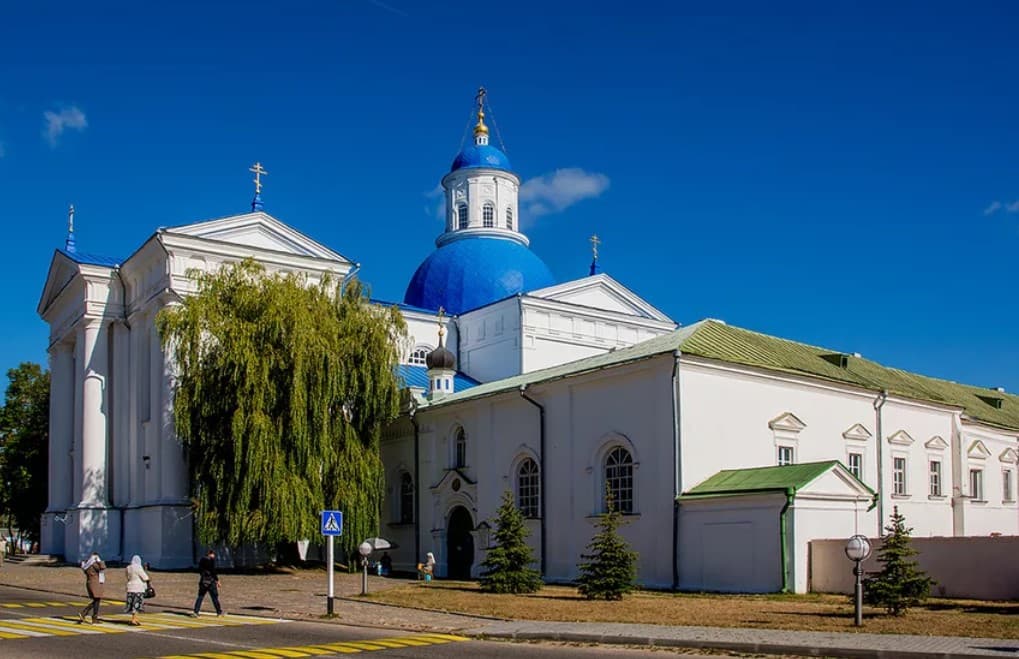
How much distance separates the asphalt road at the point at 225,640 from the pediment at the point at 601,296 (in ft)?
91.6

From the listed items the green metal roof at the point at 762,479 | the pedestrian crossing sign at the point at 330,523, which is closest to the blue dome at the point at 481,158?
the green metal roof at the point at 762,479

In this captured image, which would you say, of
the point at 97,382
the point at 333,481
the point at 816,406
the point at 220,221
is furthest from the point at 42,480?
the point at 816,406

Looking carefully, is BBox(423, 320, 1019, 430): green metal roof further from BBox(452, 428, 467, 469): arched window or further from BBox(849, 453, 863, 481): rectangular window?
BBox(849, 453, 863, 481): rectangular window

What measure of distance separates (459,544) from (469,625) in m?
17.8

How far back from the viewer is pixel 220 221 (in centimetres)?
3894

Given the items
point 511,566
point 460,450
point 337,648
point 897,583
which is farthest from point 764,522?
point 460,450

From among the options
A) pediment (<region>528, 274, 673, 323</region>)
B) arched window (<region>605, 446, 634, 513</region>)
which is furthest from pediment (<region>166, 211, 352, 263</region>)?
arched window (<region>605, 446, 634, 513</region>)

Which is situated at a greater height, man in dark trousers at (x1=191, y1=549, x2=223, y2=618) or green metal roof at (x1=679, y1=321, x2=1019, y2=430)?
green metal roof at (x1=679, y1=321, x2=1019, y2=430)

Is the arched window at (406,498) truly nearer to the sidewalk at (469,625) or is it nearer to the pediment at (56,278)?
the sidewalk at (469,625)

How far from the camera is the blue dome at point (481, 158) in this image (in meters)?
56.5

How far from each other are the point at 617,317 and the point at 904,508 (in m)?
17.2

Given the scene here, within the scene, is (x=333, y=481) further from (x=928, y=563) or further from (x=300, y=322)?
(x=928, y=563)

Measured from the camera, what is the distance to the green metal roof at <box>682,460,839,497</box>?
84.0 feet

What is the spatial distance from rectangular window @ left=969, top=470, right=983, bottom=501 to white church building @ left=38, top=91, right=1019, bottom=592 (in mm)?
96
